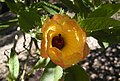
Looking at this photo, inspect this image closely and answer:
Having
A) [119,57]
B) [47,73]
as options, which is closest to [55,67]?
[47,73]

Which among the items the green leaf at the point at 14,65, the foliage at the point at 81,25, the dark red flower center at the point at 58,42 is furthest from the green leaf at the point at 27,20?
the green leaf at the point at 14,65

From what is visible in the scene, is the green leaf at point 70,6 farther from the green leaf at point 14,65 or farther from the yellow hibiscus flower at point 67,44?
the green leaf at point 14,65

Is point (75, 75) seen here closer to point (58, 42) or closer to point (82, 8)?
point (58, 42)

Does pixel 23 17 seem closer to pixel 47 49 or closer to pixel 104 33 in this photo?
pixel 47 49

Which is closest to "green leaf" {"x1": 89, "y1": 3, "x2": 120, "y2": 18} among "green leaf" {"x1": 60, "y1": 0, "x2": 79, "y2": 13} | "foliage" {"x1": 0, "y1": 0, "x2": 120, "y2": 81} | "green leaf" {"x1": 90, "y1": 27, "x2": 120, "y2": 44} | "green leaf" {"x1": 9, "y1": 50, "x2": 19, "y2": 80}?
"foliage" {"x1": 0, "y1": 0, "x2": 120, "y2": 81}

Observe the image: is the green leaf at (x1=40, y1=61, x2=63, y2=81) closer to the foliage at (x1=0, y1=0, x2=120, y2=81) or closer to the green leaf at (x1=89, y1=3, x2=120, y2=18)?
the foliage at (x1=0, y1=0, x2=120, y2=81)
